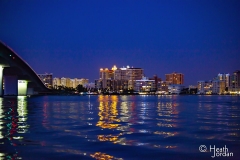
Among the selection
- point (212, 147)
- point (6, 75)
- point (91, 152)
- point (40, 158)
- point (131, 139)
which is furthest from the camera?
point (6, 75)

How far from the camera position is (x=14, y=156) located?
12508mm

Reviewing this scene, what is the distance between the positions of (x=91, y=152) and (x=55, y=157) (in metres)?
1.58

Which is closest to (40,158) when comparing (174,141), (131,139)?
(131,139)

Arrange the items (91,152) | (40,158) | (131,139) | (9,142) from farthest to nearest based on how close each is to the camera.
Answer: (131,139), (9,142), (91,152), (40,158)

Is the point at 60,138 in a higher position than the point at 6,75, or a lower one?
lower

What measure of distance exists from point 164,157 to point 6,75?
115 meters

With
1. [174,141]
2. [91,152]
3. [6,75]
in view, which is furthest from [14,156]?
[6,75]

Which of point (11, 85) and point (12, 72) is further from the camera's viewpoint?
point (11, 85)

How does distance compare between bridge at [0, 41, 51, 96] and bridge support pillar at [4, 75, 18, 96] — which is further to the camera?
bridge support pillar at [4, 75, 18, 96]

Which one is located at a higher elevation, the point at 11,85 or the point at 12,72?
the point at 12,72

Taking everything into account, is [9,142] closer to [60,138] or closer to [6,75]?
[60,138]

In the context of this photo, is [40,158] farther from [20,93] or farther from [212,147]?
[20,93]

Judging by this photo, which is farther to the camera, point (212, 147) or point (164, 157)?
point (212, 147)

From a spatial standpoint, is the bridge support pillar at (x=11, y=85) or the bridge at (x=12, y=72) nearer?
the bridge at (x=12, y=72)
